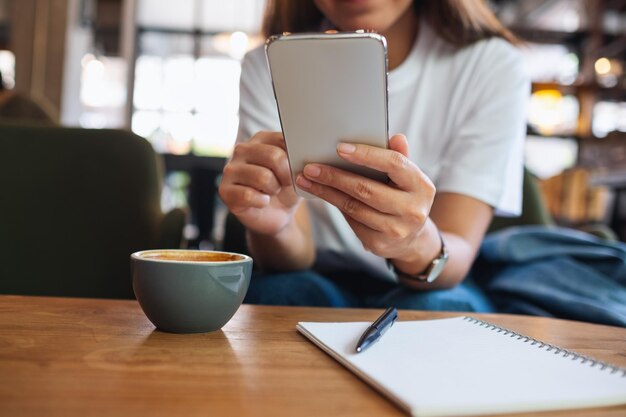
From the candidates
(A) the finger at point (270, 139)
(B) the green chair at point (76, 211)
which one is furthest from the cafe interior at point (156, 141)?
(A) the finger at point (270, 139)

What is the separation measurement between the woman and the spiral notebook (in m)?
0.17

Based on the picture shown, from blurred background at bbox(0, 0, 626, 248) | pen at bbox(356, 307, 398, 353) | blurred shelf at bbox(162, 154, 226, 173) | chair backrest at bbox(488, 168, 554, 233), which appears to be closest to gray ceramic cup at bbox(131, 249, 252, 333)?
pen at bbox(356, 307, 398, 353)

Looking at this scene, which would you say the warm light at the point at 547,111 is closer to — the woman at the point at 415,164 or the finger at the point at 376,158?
the woman at the point at 415,164

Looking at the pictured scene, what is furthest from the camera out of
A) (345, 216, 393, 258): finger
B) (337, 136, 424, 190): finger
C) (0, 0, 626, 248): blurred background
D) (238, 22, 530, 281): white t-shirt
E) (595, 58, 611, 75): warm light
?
(595, 58, 611, 75): warm light

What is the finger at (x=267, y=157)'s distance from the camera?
76 cm

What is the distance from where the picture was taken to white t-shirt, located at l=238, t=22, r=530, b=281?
3.63ft

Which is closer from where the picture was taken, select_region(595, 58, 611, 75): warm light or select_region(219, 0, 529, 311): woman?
select_region(219, 0, 529, 311): woman

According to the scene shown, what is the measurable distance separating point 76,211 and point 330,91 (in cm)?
81

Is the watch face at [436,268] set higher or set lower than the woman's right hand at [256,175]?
lower

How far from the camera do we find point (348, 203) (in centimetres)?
71

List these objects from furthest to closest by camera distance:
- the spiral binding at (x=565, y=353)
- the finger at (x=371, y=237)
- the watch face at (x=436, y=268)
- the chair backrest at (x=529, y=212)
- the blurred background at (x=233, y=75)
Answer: the blurred background at (x=233, y=75), the chair backrest at (x=529, y=212), the watch face at (x=436, y=268), the finger at (x=371, y=237), the spiral binding at (x=565, y=353)

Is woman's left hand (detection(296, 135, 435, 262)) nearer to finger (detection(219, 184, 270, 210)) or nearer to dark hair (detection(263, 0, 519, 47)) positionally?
finger (detection(219, 184, 270, 210))

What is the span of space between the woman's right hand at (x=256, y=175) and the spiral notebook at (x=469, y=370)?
0.72 ft

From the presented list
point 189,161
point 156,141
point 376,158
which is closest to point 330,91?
point 376,158
